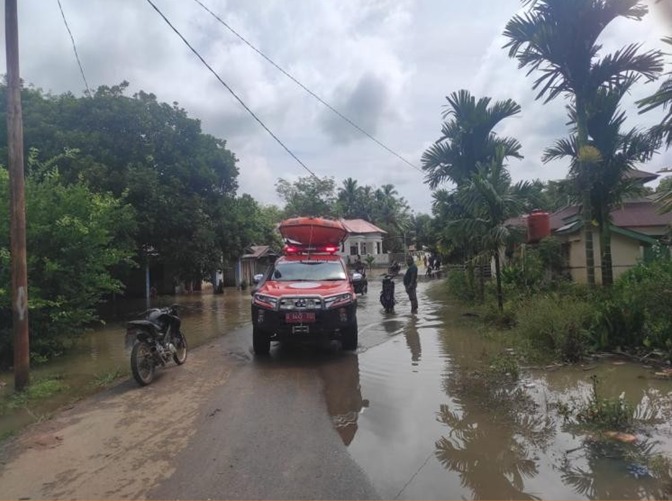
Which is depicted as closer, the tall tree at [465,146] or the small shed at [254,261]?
the tall tree at [465,146]

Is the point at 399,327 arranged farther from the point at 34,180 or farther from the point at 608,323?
the point at 34,180

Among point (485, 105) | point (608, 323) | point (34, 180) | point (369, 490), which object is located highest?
point (485, 105)

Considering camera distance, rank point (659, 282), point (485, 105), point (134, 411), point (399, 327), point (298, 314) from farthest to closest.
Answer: point (485, 105) → point (399, 327) → point (298, 314) → point (659, 282) → point (134, 411)

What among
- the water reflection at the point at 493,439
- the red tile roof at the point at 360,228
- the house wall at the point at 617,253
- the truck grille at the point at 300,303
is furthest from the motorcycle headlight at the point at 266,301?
the red tile roof at the point at 360,228

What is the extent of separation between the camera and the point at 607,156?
11203mm

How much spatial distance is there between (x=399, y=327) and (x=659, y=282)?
574 cm

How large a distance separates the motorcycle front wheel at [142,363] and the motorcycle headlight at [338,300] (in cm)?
282

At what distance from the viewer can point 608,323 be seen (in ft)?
24.4

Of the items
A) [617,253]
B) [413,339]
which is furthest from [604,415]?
[617,253]

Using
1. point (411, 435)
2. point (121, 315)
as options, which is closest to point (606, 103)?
point (411, 435)

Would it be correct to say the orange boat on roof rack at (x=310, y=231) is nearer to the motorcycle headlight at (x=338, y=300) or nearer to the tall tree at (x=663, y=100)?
the motorcycle headlight at (x=338, y=300)

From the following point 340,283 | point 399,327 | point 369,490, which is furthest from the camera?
point 399,327

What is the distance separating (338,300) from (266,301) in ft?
3.95

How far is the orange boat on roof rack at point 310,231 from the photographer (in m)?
10.9
